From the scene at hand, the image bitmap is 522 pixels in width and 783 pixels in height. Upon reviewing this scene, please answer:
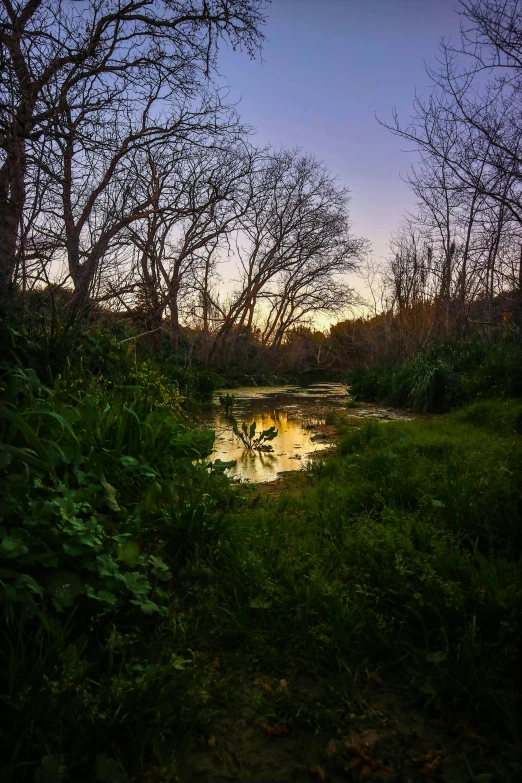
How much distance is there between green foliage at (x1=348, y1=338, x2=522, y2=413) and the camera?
6641mm

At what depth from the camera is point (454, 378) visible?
7496 mm

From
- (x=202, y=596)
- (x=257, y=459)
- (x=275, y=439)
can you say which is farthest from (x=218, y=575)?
(x=275, y=439)

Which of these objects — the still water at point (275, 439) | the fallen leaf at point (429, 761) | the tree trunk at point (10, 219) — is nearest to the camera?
the fallen leaf at point (429, 761)

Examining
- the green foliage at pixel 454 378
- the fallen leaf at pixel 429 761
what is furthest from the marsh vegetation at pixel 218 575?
the green foliage at pixel 454 378

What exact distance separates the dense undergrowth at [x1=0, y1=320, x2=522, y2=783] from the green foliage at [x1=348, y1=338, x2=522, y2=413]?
14.0 feet

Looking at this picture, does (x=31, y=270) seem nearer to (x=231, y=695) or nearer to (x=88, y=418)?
(x=88, y=418)

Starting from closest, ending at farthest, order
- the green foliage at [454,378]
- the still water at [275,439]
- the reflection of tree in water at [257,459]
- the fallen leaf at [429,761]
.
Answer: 1. the fallen leaf at [429,761]
2. the still water at [275,439]
3. the reflection of tree in water at [257,459]
4. the green foliage at [454,378]

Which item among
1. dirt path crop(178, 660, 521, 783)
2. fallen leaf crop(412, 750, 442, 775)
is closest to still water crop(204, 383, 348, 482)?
dirt path crop(178, 660, 521, 783)

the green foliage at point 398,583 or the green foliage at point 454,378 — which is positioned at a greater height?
the green foliage at point 454,378

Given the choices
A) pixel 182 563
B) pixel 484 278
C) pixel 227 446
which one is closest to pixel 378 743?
pixel 182 563

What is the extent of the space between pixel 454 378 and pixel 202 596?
21.7 feet

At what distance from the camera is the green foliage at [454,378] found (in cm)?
664

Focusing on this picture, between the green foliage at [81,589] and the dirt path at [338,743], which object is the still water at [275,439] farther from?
the dirt path at [338,743]

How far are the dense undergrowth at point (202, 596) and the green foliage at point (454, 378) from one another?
4.27 metres
